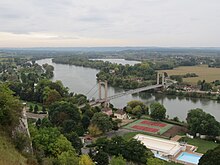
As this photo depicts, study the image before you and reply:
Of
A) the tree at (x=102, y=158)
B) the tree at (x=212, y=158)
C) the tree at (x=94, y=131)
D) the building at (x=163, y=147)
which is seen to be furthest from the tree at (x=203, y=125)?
the tree at (x=102, y=158)

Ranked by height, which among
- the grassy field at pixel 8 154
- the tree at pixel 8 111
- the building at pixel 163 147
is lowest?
the building at pixel 163 147

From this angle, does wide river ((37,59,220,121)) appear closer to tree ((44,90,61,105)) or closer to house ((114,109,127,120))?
house ((114,109,127,120))

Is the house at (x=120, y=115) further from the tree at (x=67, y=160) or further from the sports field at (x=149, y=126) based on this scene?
the tree at (x=67, y=160)

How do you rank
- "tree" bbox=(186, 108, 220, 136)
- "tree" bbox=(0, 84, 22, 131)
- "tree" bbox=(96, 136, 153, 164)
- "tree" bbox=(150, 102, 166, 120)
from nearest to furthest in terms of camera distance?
"tree" bbox=(0, 84, 22, 131)
"tree" bbox=(96, 136, 153, 164)
"tree" bbox=(186, 108, 220, 136)
"tree" bbox=(150, 102, 166, 120)

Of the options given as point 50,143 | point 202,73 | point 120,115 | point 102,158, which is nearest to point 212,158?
point 102,158

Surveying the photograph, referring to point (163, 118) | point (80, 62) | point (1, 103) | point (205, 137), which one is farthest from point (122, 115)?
point (80, 62)

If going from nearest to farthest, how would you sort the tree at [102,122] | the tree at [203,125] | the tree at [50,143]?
1. the tree at [50,143]
2. the tree at [203,125]
3. the tree at [102,122]

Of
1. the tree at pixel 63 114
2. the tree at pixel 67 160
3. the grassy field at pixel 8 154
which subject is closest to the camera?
the grassy field at pixel 8 154

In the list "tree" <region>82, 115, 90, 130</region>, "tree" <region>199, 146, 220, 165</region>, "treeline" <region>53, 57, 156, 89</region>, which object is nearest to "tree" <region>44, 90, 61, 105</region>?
"tree" <region>82, 115, 90, 130</region>
